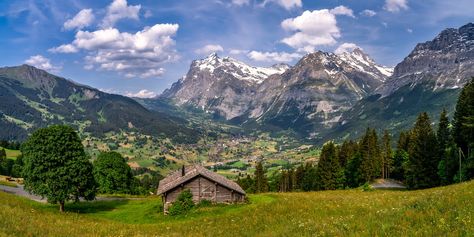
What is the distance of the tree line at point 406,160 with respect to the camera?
72.2 metres

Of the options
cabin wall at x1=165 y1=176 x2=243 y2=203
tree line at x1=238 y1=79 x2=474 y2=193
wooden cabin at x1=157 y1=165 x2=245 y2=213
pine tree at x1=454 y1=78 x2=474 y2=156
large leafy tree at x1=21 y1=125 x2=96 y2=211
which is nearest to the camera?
large leafy tree at x1=21 y1=125 x2=96 y2=211

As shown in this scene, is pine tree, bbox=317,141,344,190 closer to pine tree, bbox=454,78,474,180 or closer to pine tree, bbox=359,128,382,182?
pine tree, bbox=359,128,382,182

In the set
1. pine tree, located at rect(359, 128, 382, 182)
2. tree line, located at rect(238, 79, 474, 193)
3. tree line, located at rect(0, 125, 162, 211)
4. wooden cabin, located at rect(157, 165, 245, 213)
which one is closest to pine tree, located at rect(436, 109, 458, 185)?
tree line, located at rect(238, 79, 474, 193)

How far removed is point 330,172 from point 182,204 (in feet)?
209

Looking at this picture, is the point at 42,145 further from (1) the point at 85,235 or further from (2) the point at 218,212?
(1) the point at 85,235

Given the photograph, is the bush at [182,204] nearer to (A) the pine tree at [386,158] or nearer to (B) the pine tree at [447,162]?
Result: (B) the pine tree at [447,162]

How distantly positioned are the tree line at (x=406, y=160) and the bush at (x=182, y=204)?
151 ft

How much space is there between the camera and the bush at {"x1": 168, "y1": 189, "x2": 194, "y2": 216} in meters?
47.3

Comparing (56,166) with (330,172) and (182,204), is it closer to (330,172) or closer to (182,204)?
(182,204)

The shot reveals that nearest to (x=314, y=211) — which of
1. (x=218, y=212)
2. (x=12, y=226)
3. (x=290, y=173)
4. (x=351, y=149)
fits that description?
(x=218, y=212)

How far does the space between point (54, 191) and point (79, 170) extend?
12.5 ft

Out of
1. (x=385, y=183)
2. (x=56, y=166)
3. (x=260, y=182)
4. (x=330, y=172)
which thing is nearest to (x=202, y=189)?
(x=56, y=166)

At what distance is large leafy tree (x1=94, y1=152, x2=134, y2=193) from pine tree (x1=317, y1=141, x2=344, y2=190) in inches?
2020

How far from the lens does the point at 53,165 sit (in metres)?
47.8
